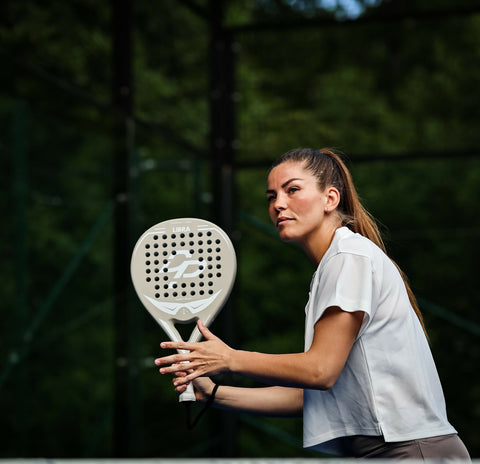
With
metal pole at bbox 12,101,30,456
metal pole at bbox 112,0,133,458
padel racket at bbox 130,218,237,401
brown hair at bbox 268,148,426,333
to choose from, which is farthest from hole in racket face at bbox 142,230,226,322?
metal pole at bbox 112,0,133,458

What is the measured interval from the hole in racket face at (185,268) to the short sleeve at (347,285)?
0.56 feet

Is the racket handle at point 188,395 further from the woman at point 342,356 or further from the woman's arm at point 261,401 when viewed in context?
the woman's arm at point 261,401

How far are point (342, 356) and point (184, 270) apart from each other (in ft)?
0.95

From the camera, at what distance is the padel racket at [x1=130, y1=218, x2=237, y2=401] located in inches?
50.4

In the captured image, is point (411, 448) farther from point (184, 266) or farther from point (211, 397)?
point (184, 266)

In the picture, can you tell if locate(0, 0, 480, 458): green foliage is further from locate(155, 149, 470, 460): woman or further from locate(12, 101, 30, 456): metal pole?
locate(155, 149, 470, 460): woman

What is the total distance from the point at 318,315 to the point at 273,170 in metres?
0.30

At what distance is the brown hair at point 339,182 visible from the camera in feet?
4.54

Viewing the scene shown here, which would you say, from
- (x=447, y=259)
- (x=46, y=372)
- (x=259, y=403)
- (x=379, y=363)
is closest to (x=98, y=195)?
(x=46, y=372)

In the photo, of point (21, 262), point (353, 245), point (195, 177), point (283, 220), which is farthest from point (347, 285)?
point (195, 177)

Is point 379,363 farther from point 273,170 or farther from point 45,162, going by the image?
point 45,162

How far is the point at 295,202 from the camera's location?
1.34m

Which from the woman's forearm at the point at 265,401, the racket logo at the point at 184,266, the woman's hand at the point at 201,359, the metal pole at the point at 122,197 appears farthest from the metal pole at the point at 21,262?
the woman's hand at the point at 201,359

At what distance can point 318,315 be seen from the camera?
1.21 metres
